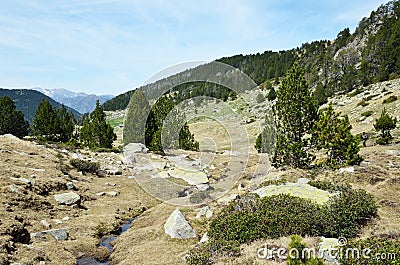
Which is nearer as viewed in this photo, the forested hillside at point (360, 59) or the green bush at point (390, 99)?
the green bush at point (390, 99)

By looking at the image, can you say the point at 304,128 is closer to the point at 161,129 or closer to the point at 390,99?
the point at 161,129

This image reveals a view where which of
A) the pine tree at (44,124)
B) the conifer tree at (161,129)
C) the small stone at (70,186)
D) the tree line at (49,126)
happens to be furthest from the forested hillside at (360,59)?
the pine tree at (44,124)

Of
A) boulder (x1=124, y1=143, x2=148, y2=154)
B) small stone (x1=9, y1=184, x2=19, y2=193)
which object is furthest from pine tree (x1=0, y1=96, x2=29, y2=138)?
small stone (x1=9, y1=184, x2=19, y2=193)

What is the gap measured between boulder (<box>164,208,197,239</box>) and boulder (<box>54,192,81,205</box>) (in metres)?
8.89

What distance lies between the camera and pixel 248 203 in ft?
51.2

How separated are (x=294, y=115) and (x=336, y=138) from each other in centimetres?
364

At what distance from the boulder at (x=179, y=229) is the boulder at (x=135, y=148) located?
2469 centimetres

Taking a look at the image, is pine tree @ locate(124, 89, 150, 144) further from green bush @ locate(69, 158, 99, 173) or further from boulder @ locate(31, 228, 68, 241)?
boulder @ locate(31, 228, 68, 241)

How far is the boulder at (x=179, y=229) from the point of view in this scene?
1609cm

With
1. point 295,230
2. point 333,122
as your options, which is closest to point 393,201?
point 295,230

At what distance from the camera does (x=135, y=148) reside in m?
41.1

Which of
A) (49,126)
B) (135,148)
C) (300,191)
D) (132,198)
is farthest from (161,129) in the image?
(300,191)

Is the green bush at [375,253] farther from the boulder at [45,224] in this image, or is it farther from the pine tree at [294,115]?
the boulder at [45,224]

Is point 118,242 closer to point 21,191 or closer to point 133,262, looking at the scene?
point 133,262
